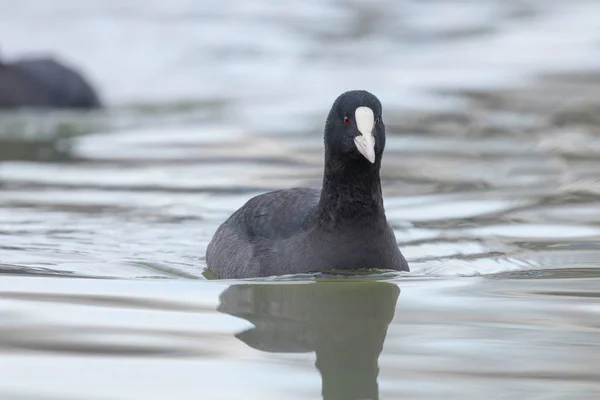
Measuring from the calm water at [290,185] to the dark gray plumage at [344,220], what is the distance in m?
0.13

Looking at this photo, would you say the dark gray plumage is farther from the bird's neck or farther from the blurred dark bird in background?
the blurred dark bird in background

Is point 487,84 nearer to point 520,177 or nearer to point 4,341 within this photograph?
point 520,177

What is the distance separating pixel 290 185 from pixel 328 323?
Result: 444 cm

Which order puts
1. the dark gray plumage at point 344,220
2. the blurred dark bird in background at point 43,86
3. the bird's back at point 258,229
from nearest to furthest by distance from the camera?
the dark gray plumage at point 344,220 < the bird's back at point 258,229 < the blurred dark bird in background at point 43,86

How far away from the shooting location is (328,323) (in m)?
5.44

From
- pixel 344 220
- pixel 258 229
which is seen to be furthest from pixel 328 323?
pixel 258 229

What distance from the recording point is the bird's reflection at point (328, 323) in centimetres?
461

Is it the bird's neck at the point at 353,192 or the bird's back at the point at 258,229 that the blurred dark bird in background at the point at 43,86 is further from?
the bird's neck at the point at 353,192

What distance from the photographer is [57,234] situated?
7957 mm

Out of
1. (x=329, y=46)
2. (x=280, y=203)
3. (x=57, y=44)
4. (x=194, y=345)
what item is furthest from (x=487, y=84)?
(x=194, y=345)

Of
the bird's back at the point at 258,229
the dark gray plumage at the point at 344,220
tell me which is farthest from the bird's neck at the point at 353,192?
the bird's back at the point at 258,229

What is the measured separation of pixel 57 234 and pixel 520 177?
12.6 ft

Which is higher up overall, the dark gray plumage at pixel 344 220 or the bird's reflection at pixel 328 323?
→ the dark gray plumage at pixel 344 220

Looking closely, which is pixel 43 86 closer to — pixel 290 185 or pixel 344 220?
pixel 290 185
